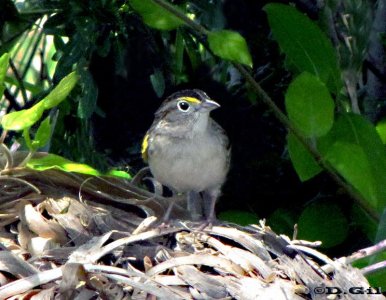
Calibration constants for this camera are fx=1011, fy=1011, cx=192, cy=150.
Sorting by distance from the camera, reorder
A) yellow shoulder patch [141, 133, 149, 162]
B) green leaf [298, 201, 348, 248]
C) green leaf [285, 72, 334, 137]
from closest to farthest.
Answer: green leaf [285, 72, 334, 137] → green leaf [298, 201, 348, 248] → yellow shoulder patch [141, 133, 149, 162]

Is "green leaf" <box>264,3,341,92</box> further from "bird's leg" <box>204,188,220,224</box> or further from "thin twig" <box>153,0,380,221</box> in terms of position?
"bird's leg" <box>204,188,220,224</box>

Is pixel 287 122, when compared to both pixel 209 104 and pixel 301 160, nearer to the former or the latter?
pixel 301 160

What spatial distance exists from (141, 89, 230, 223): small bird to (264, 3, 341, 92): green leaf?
0.34 m

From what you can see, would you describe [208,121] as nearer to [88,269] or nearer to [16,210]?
[16,210]

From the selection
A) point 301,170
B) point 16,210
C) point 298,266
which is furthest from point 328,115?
point 16,210

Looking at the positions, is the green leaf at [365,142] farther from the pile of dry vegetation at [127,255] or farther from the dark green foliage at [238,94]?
the pile of dry vegetation at [127,255]

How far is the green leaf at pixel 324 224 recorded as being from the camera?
2854 mm

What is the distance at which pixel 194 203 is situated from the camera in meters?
3.05

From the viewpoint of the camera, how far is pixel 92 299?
203 centimetres

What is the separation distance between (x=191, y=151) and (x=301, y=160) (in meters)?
0.49

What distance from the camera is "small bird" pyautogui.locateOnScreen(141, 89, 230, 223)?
301cm

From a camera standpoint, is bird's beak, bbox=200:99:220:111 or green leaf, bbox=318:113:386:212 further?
bird's beak, bbox=200:99:220:111

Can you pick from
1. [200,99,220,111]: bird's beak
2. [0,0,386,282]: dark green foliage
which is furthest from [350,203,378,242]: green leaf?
[200,99,220,111]: bird's beak

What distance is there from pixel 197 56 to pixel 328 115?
63 cm
